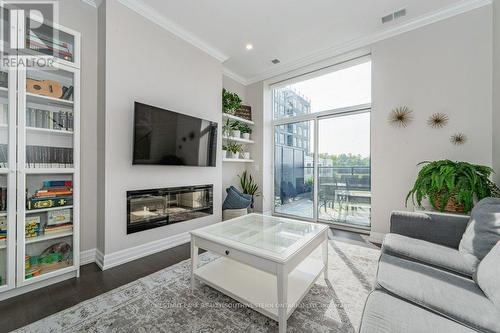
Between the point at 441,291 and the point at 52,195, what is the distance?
310 cm

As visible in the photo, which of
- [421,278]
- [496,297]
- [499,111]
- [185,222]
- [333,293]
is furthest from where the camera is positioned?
[185,222]

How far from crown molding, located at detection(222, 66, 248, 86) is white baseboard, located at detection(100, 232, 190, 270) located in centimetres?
324

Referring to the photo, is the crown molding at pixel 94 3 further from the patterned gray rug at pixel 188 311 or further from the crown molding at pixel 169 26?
the patterned gray rug at pixel 188 311

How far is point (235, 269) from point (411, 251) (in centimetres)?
144

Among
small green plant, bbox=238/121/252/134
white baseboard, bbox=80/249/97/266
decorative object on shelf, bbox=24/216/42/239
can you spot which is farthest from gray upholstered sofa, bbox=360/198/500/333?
small green plant, bbox=238/121/252/134

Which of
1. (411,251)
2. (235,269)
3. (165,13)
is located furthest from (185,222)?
(165,13)

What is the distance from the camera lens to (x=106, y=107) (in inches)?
89.4

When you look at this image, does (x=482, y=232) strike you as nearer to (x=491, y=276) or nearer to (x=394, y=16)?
(x=491, y=276)

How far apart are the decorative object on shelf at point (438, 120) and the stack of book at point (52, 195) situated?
433 cm

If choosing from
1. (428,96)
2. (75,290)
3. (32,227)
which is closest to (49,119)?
(32,227)

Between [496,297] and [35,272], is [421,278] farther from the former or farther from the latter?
[35,272]

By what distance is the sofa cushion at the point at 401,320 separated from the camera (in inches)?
34.3

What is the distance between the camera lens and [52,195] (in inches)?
76.8

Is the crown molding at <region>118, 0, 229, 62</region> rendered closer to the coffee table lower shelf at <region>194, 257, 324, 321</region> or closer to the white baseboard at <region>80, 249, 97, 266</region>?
the white baseboard at <region>80, 249, 97, 266</region>
